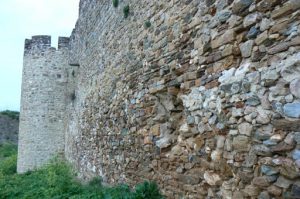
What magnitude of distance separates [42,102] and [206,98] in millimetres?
11958

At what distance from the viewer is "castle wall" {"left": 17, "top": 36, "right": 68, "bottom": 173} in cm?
1452

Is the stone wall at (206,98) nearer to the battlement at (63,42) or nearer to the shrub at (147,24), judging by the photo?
the shrub at (147,24)

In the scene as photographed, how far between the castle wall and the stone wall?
7.68 meters

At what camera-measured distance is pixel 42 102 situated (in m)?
14.8

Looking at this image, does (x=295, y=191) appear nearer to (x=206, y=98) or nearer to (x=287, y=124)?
(x=287, y=124)

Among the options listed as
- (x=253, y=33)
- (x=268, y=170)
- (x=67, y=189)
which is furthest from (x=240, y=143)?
(x=67, y=189)

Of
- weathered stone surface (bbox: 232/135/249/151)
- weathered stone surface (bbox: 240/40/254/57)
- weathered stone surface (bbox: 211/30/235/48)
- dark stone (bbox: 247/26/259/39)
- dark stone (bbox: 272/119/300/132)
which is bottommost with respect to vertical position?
weathered stone surface (bbox: 232/135/249/151)

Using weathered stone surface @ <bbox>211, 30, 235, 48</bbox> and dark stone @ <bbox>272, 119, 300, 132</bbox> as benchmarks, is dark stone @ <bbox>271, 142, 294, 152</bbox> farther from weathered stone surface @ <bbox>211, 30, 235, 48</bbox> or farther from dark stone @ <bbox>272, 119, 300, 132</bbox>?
weathered stone surface @ <bbox>211, 30, 235, 48</bbox>

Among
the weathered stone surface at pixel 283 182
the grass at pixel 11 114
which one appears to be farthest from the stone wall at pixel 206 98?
Answer: the grass at pixel 11 114

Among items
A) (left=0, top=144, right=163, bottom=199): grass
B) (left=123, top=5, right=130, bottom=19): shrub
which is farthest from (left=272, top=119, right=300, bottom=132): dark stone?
(left=123, top=5, right=130, bottom=19): shrub

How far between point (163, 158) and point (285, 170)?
229 centimetres

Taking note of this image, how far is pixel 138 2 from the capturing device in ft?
19.9

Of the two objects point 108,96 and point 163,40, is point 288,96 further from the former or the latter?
point 108,96

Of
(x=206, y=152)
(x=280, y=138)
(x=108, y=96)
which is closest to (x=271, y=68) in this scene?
(x=280, y=138)
